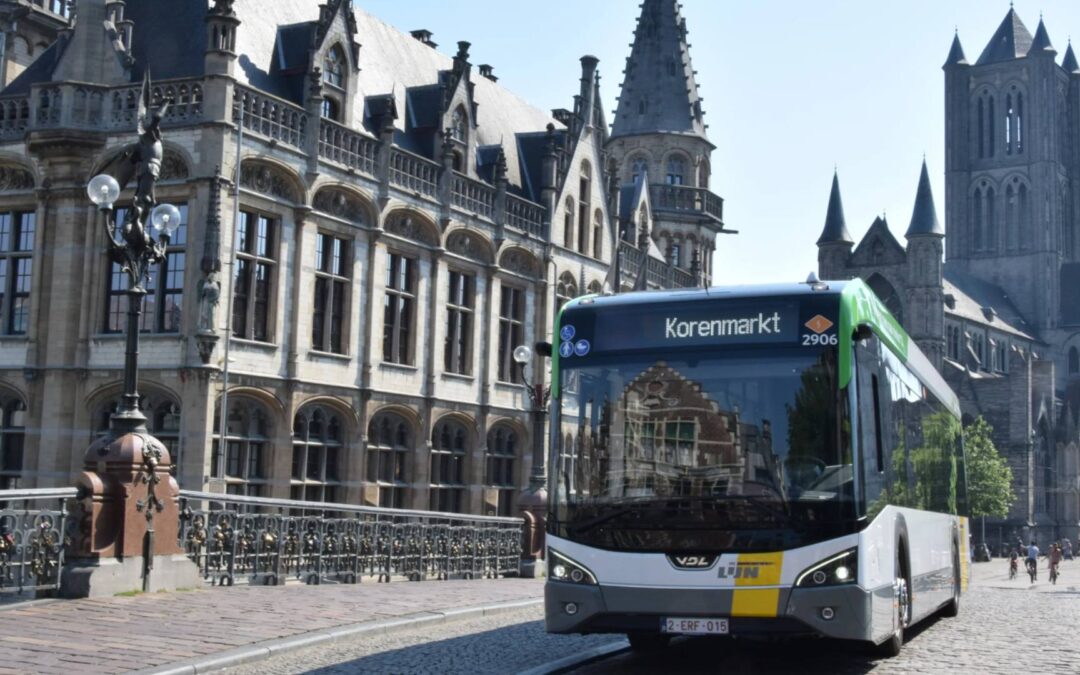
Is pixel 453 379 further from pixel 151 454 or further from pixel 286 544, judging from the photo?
pixel 151 454

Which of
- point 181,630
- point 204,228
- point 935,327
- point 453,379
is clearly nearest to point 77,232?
point 204,228

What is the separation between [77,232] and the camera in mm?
26594

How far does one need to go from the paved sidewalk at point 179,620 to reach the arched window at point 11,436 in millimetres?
11480

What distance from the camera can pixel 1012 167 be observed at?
112 m

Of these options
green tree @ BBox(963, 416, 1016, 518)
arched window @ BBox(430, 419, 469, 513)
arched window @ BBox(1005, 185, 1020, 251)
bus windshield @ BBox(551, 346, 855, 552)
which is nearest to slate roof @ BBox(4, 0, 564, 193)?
arched window @ BBox(430, 419, 469, 513)

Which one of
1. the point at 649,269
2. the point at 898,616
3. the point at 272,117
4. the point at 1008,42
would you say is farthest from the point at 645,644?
the point at 1008,42

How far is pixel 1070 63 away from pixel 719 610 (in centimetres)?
11907

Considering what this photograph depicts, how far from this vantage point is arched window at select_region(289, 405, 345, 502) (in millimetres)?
28562

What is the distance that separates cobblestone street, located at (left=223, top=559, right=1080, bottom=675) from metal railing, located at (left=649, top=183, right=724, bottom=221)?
40776mm

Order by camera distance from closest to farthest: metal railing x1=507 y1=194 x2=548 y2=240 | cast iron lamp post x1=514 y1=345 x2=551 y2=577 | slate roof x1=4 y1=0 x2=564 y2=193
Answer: cast iron lamp post x1=514 y1=345 x2=551 y2=577
slate roof x1=4 y1=0 x2=564 y2=193
metal railing x1=507 y1=194 x2=548 y2=240

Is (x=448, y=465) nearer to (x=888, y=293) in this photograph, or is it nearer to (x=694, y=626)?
(x=694, y=626)

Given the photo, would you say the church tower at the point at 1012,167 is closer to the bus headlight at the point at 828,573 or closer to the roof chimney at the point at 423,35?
the roof chimney at the point at 423,35

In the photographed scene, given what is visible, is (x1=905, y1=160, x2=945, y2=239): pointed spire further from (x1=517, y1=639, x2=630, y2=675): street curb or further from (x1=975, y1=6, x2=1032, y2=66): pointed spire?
(x1=517, y1=639, x2=630, y2=675): street curb

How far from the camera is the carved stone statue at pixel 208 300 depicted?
25.2 meters
